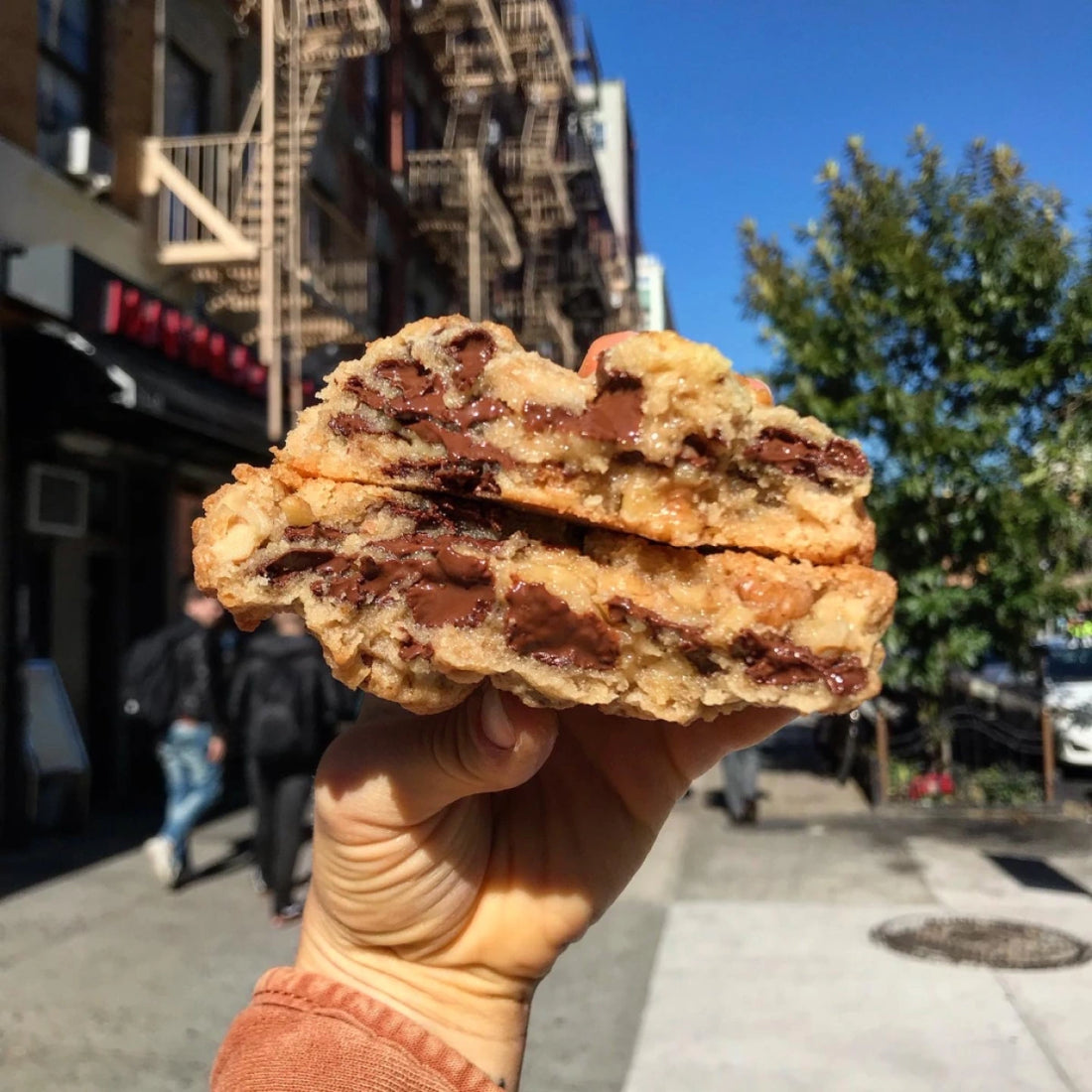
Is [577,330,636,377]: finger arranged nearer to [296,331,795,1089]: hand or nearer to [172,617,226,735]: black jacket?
[296,331,795,1089]: hand

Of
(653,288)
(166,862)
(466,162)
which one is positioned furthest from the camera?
(653,288)

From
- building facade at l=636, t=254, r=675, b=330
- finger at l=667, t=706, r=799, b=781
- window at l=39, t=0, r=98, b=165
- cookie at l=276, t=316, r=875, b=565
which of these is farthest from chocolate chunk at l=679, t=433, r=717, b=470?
building facade at l=636, t=254, r=675, b=330

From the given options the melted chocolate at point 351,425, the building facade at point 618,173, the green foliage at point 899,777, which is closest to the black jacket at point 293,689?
the melted chocolate at point 351,425

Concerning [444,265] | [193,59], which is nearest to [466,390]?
[193,59]

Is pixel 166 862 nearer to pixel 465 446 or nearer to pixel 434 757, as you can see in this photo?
pixel 434 757

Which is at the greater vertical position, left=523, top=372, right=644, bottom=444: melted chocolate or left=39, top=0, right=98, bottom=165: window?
left=39, top=0, right=98, bottom=165: window

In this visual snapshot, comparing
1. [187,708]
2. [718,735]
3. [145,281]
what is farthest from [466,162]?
[718,735]
